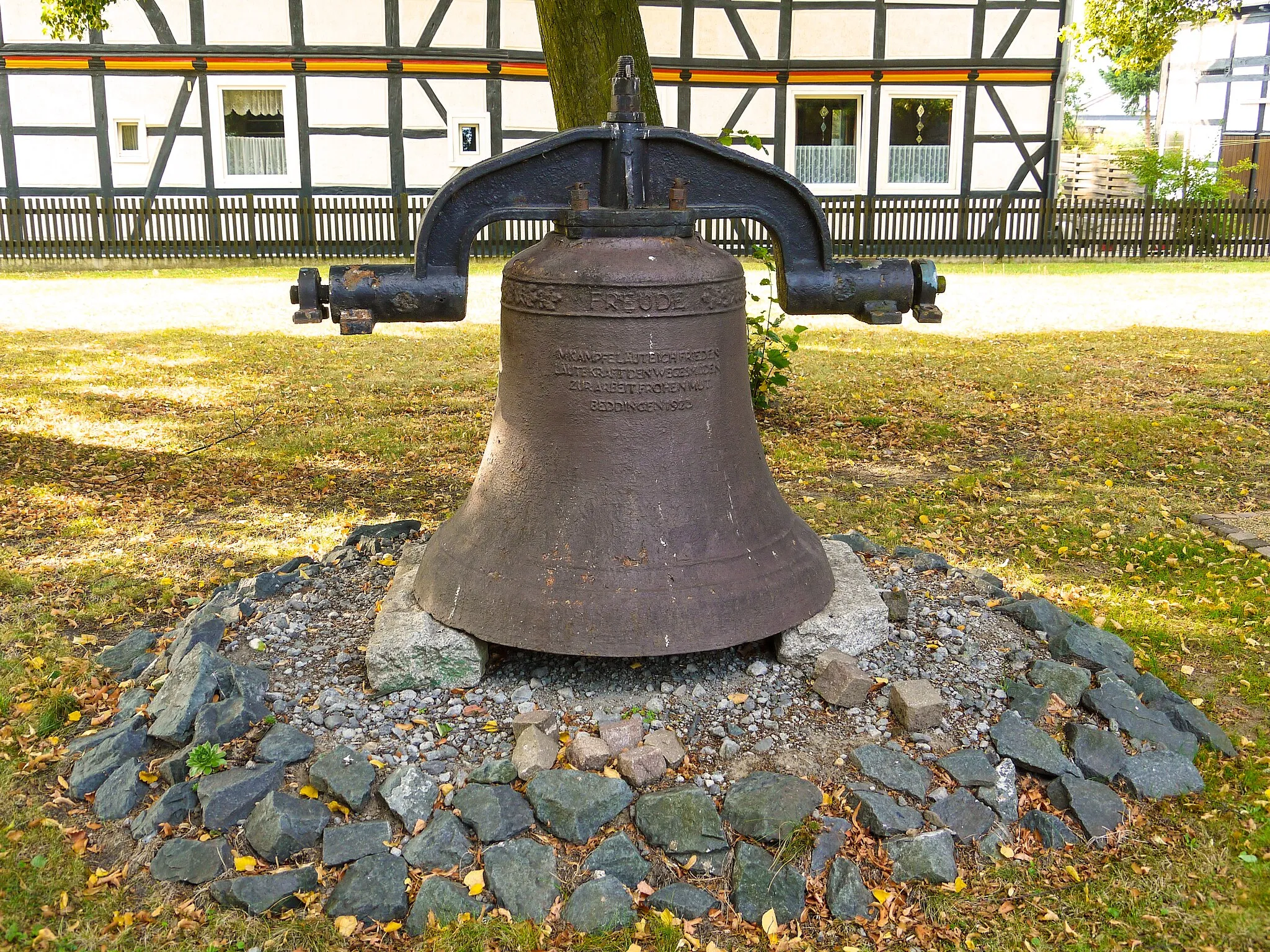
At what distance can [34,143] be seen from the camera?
18.3m

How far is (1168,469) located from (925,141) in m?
A: 14.2

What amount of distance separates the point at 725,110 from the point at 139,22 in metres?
9.48

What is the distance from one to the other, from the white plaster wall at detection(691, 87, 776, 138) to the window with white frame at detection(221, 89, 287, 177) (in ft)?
22.6

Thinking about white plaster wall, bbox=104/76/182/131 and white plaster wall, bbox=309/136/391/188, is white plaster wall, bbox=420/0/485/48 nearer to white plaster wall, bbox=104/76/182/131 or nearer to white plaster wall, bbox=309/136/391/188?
white plaster wall, bbox=309/136/391/188

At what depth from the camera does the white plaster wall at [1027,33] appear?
765 inches

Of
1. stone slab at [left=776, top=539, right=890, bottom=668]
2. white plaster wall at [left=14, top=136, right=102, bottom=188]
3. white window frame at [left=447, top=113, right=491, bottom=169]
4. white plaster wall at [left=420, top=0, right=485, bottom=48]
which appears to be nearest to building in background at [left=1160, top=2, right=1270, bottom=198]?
white window frame at [left=447, top=113, right=491, bottom=169]

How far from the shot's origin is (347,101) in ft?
61.2

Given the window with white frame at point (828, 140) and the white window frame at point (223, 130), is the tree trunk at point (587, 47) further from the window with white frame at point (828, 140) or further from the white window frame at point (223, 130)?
the window with white frame at point (828, 140)

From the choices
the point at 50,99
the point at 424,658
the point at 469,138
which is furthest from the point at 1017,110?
the point at 424,658

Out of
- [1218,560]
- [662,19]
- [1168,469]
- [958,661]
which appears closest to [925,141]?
[662,19]

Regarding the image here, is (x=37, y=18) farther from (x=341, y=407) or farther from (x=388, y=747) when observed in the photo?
(x=388, y=747)

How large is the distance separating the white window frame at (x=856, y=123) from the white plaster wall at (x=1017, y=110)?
191 cm

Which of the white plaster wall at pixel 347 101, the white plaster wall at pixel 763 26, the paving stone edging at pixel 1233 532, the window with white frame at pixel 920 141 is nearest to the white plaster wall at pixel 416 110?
the white plaster wall at pixel 347 101

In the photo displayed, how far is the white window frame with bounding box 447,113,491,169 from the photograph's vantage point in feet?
61.9
